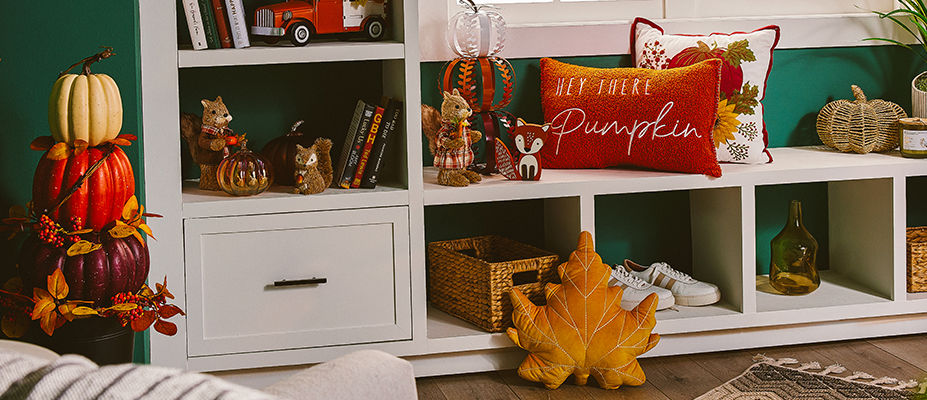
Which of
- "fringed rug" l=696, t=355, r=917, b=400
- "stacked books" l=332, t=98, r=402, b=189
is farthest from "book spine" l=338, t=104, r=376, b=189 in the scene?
"fringed rug" l=696, t=355, r=917, b=400

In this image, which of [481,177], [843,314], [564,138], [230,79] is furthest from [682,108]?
[230,79]

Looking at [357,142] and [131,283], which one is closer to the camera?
[131,283]

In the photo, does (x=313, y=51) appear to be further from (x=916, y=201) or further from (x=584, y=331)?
(x=916, y=201)

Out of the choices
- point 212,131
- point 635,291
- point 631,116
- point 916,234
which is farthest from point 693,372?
point 212,131

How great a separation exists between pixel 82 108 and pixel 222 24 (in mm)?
532

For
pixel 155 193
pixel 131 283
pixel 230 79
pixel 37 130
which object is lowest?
pixel 131 283

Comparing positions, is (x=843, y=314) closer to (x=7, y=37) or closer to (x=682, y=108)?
(x=682, y=108)

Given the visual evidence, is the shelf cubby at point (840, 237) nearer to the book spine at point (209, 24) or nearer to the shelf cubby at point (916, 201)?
the shelf cubby at point (916, 201)

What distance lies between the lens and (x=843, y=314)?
256 cm

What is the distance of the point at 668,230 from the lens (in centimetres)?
288

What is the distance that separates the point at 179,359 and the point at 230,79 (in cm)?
78

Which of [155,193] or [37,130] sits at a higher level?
[37,130]

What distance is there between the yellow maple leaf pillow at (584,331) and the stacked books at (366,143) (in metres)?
0.47

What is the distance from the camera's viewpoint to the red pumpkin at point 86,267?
171 centimetres
